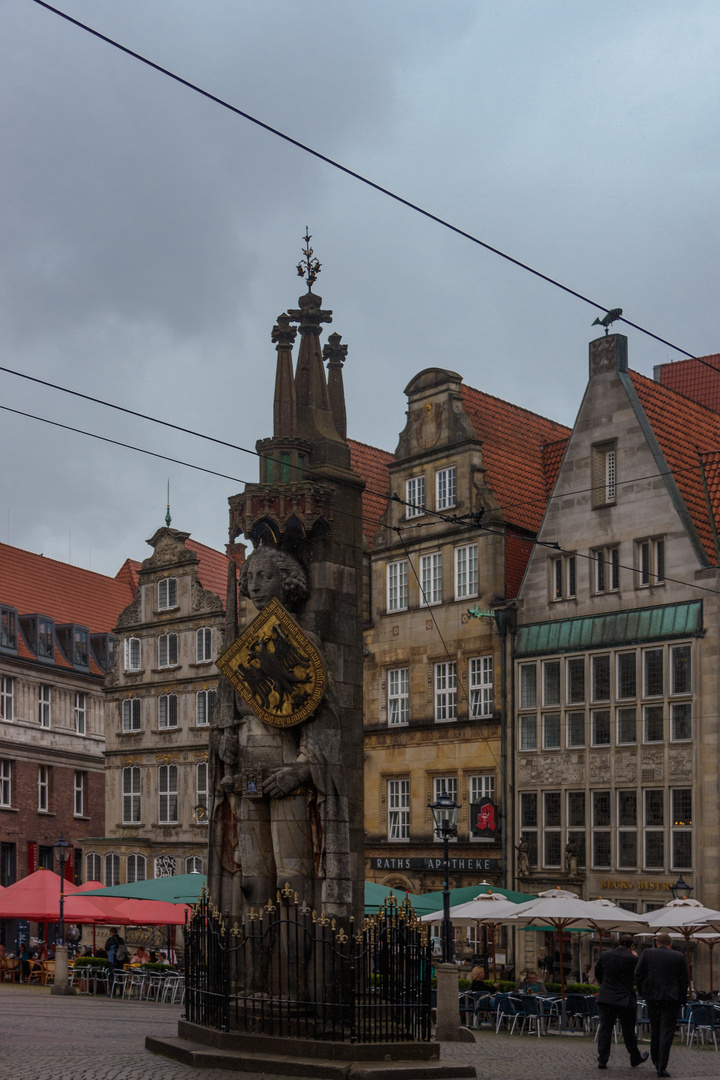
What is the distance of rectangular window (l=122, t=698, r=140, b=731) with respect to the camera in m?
51.8

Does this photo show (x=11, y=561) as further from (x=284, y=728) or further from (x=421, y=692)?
(x=284, y=728)

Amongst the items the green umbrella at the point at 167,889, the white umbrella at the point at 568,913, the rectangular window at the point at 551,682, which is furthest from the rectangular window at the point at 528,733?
the green umbrella at the point at 167,889

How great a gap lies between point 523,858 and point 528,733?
3.11m

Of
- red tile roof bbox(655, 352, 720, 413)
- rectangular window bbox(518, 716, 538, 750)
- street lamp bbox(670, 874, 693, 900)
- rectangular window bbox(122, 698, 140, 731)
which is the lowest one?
street lamp bbox(670, 874, 693, 900)

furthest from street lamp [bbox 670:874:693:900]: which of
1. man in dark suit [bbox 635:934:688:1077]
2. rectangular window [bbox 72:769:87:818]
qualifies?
rectangular window [bbox 72:769:87:818]

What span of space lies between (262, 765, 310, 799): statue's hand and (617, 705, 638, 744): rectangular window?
20.9 metres

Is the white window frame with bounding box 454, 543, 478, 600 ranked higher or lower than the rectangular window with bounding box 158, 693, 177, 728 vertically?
higher

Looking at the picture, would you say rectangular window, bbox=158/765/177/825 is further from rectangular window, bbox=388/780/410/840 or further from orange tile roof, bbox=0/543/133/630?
orange tile roof, bbox=0/543/133/630

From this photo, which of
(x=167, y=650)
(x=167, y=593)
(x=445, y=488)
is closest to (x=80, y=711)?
(x=167, y=650)

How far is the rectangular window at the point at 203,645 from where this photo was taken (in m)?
49.8

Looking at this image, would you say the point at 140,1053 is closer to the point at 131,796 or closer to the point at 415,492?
the point at 415,492

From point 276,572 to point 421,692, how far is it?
24650mm

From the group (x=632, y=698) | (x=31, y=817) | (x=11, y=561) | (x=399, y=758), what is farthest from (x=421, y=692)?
(x=11, y=561)

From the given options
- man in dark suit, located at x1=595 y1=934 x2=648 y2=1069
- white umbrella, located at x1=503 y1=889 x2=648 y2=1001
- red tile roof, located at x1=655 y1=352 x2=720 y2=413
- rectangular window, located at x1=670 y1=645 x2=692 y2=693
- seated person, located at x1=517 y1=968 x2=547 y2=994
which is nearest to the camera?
man in dark suit, located at x1=595 y1=934 x2=648 y2=1069
